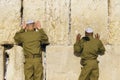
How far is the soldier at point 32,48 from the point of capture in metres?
16.3

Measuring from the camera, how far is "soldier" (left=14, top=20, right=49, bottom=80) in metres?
16.3

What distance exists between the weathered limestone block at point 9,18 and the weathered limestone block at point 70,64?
89cm

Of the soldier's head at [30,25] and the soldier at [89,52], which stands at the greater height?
the soldier's head at [30,25]

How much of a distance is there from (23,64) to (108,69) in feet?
5.93

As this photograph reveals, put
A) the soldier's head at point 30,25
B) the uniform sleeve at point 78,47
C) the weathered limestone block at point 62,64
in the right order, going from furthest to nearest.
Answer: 1. the weathered limestone block at point 62,64
2. the soldier's head at point 30,25
3. the uniform sleeve at point 78,47

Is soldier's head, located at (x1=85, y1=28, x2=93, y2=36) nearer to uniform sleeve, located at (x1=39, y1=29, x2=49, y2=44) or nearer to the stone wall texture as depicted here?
the stone wall texture

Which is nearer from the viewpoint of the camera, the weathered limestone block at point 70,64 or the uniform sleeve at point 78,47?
the uniform sleeve at point 78,47

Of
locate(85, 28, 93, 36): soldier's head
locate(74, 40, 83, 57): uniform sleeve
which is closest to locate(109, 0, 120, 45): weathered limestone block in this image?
locate(85, 28, 93, 36): soldier's head

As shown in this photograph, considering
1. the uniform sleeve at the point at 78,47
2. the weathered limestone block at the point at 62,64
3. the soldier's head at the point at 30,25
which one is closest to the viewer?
the uniform sleeve at the point at 78,47

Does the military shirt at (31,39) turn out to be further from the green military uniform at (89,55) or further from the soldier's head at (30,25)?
the green military uniform at (89,55)

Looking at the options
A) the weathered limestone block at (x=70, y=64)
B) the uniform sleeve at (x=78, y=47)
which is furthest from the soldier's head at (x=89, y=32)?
the weathered limestone block at (x=70, y=64)

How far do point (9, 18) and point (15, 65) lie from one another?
1.01 metres

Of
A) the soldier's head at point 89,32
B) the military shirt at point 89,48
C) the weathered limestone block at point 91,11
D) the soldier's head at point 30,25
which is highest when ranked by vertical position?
the weathered limestone block at point 91,11

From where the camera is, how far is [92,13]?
54.6ft
